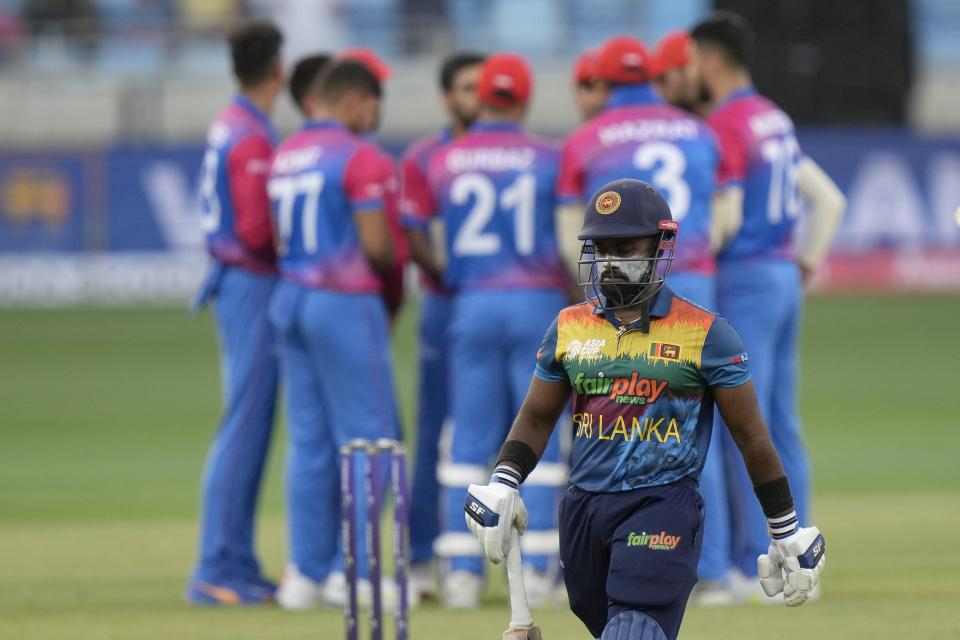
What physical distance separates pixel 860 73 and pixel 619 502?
742 inches

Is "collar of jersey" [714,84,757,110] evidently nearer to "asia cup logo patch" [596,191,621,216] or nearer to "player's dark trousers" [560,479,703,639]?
"asia cup logo patch" [596,191,621,216]

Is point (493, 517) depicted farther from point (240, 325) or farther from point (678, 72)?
point (678, 72)

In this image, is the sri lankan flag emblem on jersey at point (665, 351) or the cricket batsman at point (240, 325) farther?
the cricket batsman at point (240, 325)

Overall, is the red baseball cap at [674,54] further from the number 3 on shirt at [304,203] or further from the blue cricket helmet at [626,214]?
the blue cricket helmet at [626,214]

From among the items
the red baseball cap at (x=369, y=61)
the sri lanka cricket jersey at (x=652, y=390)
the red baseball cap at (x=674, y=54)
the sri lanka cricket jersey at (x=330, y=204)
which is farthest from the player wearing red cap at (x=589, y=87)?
the sri lanka cricket jersey at (x=652, y=390)

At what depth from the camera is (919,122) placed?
88.2 ft

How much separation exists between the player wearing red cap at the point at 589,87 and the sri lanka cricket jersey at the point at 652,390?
3.22 metres

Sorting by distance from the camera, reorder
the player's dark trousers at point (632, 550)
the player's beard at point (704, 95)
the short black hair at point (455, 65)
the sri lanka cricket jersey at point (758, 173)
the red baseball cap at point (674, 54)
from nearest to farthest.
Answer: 1. the player's dark trousers at point (632, 550)
2. the sri lanka cricket jersey at point (758, 173)
3. the player's beard at point (704, 95)
4. the red baseball cap at point (674, 54)
5. the short black hair at point (455, 65)

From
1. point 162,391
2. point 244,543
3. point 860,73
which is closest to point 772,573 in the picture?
point 244,543

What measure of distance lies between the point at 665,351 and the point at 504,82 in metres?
3.32

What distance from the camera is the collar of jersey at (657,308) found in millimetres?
4977

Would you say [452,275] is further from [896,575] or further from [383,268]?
[896,575]

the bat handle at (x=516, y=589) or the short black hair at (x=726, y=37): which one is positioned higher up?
the short black hair at (x=726, y=37)

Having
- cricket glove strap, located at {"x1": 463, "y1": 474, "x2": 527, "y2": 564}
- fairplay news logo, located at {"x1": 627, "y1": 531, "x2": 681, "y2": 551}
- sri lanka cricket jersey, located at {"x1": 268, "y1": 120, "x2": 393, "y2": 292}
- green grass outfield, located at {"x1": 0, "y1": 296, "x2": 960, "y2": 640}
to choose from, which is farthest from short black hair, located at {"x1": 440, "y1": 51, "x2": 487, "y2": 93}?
fairplay news logo, located at {"x1": 627, "y1": 531, "x2": 681, "y2": 551}
